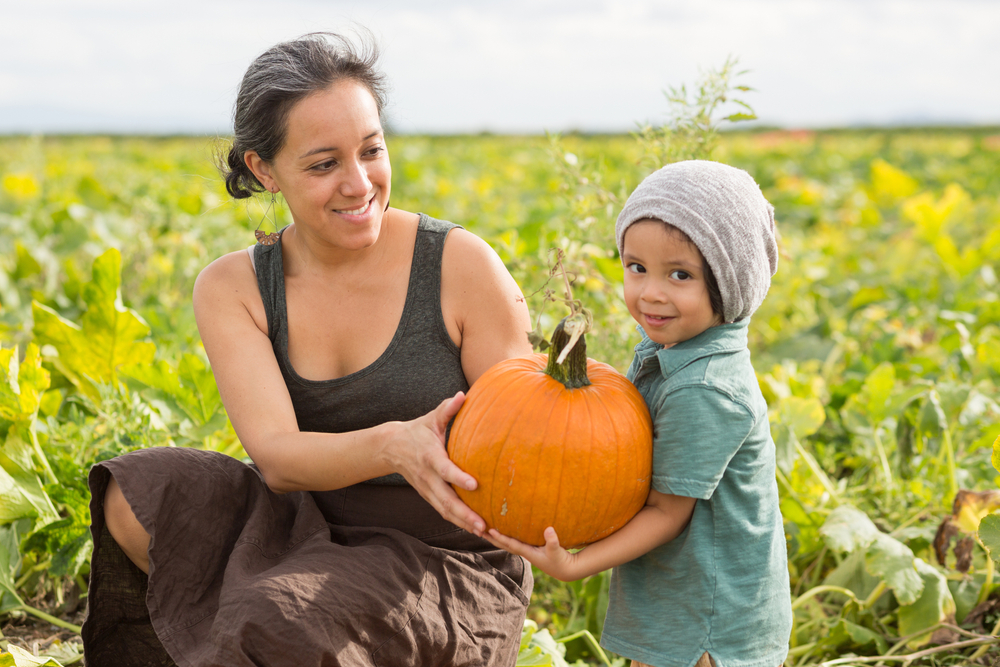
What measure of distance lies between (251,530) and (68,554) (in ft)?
2.14

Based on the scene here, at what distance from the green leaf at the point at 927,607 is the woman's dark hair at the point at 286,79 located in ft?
5.45

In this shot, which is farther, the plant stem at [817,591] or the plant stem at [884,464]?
the plant stem at [884,464]

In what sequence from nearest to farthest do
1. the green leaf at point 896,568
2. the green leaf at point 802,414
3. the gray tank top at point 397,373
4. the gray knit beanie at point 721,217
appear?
1. the gray knit beanie at point 721,217
2. the gray tank top at point 397,373
3. the green leaf at point 896,568
4. the green leaf at point 802,414

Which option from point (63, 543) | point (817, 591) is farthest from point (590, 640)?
point (63, 543)

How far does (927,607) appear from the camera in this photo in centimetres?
204

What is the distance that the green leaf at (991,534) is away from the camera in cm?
164

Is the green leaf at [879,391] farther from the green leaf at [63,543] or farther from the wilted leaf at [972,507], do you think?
the green leaf at [63,543]

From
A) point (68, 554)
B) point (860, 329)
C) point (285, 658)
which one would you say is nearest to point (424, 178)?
point (860, 329)

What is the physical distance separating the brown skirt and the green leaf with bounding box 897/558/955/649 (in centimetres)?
93

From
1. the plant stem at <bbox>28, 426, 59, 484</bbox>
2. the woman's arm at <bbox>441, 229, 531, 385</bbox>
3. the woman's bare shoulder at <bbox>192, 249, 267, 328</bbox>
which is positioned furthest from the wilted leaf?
the plant stem at <bbox>28, 426, 59, 484</bbox>

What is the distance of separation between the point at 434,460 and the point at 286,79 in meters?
0.82

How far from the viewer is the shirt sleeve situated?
1.42 metres

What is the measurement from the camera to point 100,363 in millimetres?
2602

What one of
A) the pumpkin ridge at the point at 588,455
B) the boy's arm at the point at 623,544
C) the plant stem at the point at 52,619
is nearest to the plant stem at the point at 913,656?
the boy's arm at the point at 623,544
